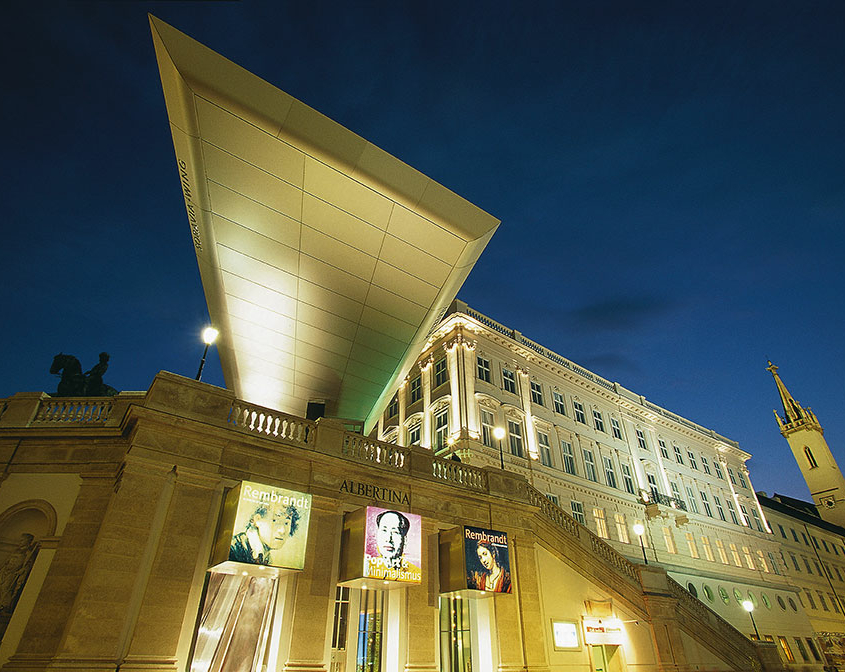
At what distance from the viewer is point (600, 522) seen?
3338cm

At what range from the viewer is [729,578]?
40.5 metres

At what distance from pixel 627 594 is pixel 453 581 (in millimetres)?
9113

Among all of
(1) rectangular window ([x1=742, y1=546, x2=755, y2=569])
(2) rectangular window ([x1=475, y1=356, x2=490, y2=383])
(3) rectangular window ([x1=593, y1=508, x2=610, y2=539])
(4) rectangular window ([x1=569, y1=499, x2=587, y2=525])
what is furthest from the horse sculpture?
(1) rectangular window ([x1=742, y1=546, x2=755, y2=569])

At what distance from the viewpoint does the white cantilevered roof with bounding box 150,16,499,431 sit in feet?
45.9

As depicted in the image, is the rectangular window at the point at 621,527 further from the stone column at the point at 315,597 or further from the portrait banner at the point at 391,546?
the stone column at the point at 315,597

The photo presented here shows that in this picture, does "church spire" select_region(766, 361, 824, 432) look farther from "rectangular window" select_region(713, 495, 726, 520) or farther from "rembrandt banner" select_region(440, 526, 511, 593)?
"rembrandt banner" select_region(440, 526, 511, 593)

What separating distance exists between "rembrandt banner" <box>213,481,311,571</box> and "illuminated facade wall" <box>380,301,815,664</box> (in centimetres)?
1566

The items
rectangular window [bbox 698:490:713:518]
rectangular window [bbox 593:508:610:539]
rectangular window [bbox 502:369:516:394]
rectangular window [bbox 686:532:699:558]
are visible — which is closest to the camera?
rectangular window [bbox 593:508:610:539]

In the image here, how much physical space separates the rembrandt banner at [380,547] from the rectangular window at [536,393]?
2217 centimetres

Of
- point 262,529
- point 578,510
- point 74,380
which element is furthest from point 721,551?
point 74,380

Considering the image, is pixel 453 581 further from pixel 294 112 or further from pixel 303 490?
pixel 294 112

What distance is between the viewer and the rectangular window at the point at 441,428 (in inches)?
1201

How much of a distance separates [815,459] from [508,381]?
70130 mm

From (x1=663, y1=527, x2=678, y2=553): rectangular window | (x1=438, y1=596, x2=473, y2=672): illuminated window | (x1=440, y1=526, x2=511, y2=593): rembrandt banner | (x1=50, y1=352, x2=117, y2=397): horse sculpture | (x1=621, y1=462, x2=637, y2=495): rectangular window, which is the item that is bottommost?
(x1=438, y1=596, x2=473, y2=672): illuminated window
